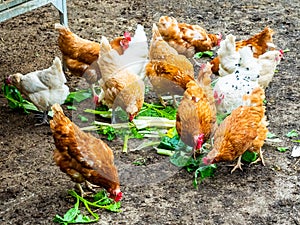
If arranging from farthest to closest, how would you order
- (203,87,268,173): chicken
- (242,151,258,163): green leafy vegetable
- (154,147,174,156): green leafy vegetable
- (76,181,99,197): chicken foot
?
(154,147,174,156): green leafy vegetable, (242,151,258,163): green leafy vegetable, (203,87,268,173): chicken, (76,181,99,197): chicken foot

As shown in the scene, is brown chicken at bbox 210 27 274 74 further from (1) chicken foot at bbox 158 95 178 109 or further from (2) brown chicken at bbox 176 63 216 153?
(2) brown chicken at bbox 176 63 216 153

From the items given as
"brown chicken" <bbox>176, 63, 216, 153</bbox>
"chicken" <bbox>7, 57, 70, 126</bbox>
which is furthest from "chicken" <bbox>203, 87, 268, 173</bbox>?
"chicken" <bbox>7, 57, 70, 126</bbox>

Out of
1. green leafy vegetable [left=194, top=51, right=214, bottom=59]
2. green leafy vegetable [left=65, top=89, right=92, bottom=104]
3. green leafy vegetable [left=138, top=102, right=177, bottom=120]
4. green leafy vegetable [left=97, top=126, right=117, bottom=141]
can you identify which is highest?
green leafy vegetable [left=194, top=51, right=214, bottom=59]

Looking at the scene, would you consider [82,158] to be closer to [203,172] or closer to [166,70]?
[203,172]

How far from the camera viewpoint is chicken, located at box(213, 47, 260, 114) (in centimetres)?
505

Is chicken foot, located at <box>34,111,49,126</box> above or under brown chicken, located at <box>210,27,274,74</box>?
under

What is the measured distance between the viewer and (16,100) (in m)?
5.55

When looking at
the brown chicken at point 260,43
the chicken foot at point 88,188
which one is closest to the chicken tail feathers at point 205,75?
the brown chicken at point 260,43

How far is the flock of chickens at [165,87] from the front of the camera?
4.16 m

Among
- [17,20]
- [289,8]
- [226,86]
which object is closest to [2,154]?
[226,86]

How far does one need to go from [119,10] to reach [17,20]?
1301 mm

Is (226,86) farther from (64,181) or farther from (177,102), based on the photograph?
(64,181)

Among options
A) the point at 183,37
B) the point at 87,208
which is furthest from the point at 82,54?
the point at 87,208

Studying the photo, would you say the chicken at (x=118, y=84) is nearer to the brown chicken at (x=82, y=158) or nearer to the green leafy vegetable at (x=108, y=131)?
the green leafy vegetable at (x=108, y=131)
